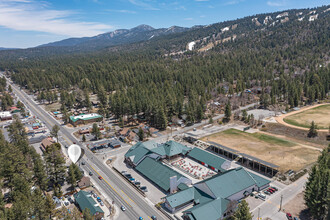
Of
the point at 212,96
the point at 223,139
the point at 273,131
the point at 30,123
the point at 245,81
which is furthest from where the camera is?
the point at 245,81

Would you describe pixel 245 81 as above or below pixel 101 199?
above

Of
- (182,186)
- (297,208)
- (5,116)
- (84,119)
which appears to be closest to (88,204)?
(182,186)

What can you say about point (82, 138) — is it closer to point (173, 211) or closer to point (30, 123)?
point (30, 123)

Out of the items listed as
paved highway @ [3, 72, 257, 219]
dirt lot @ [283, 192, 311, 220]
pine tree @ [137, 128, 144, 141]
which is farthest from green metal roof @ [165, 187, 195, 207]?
pine tree @ [137, 128, 144, 141]

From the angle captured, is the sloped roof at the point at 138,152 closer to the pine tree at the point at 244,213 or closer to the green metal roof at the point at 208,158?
the green metal roof at the point at 208,158

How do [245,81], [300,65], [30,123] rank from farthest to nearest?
[300,65]
[245,81]
[30,123]

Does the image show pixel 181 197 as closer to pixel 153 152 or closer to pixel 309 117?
pixel 153 152

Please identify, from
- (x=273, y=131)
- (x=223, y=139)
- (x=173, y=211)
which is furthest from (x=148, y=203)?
(x=273, y=131)
